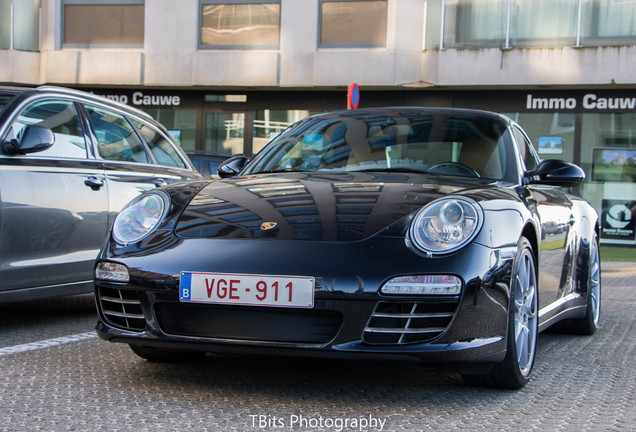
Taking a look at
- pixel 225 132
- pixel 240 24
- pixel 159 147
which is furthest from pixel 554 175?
pixel 225 132

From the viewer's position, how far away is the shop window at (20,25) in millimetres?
21562

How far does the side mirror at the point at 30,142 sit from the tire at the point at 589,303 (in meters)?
3.40

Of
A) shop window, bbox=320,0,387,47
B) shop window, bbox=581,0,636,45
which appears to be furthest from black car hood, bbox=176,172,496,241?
shop window, bbox=320,0,387,47

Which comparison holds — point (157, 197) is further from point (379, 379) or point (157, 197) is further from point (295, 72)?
point (295, 72)

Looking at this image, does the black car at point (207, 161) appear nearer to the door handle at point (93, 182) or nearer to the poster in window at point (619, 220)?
the door handle at point (93, 182)

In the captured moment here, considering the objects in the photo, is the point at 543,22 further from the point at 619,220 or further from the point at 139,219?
the point at 139,219

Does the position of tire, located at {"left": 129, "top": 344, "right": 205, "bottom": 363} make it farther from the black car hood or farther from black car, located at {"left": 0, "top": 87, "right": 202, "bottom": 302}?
Result: black car, located at {"left": 0, "top": 87, "right": 202, "bottom": 302}

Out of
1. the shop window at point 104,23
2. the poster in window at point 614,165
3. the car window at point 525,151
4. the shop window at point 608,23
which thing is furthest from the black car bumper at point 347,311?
the shop window at point 104,23

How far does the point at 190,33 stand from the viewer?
20.8 metres

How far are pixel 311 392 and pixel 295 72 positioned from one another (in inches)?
668

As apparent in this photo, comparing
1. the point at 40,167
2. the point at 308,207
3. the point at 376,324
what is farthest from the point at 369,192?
the point at 40,167

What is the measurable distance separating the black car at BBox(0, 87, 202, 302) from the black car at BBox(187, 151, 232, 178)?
5.48m

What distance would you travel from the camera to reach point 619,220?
19359 mm

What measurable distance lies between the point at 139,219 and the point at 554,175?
215 centimetres
